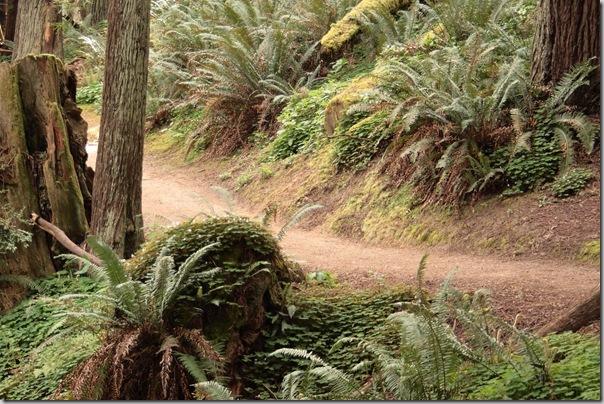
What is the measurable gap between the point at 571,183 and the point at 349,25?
735 centimetres

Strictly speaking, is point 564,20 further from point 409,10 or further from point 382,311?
point 409,10

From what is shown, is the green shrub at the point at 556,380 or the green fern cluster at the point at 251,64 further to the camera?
the green fern cluster at the point at 251,64

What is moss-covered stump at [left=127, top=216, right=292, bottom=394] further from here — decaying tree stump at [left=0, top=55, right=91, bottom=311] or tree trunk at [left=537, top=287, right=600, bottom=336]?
tree trunk at [left=537, top=287, right=600, bottom=336]

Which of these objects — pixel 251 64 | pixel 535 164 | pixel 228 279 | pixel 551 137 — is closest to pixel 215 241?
pixel 228 279

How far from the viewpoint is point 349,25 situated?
48.5 ft

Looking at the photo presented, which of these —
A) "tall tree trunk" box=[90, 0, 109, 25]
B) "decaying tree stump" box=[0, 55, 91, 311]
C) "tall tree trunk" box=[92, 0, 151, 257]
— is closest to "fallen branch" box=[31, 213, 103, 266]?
"decaying tree stump" box=[0, 55, 91, 311]

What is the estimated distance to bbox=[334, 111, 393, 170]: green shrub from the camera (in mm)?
10852

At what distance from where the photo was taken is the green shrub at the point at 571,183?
8438mm

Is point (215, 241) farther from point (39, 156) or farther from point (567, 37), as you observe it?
point (567, 37)

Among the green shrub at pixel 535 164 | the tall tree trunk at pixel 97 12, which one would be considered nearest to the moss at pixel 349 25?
the green shrub at pixel 535 164

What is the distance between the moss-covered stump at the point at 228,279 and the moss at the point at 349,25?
28.2 ft

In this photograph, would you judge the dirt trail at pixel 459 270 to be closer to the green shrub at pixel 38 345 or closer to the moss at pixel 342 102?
the green shrub at pixel 38 345

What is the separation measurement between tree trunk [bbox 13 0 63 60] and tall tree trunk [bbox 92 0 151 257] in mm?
5929

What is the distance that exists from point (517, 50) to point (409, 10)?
4.52 m
